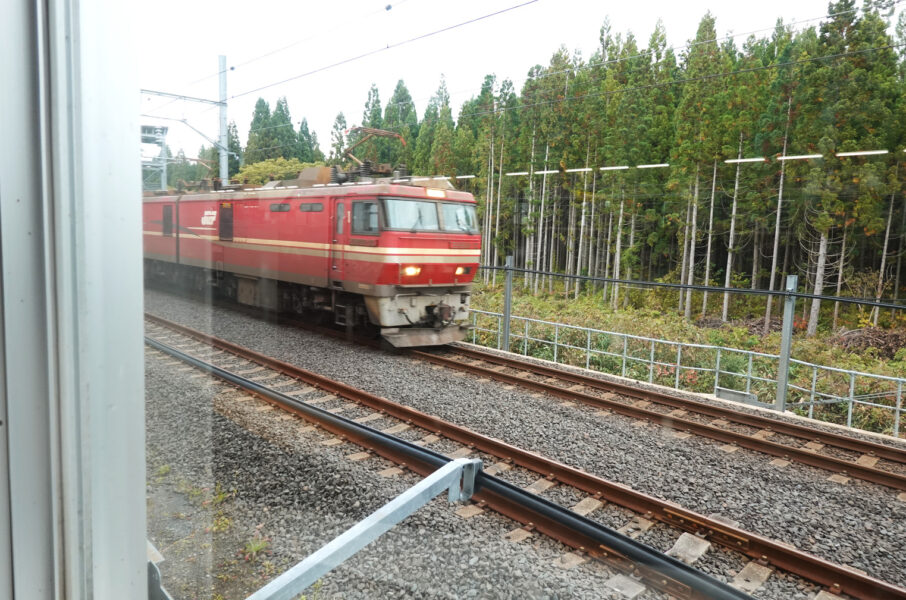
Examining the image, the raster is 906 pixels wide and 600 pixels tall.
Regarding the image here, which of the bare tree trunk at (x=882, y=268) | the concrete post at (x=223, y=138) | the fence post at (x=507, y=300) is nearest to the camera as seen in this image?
the concrete post at (x=223, y=138)

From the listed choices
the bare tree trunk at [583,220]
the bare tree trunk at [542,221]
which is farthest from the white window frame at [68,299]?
the bare tree trunk at [583,220]

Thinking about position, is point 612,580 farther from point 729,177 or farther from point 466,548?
point 729,177

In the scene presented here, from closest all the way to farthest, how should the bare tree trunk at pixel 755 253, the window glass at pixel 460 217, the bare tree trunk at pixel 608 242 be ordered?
1. the window glass at pixel 460 217
2. the bare tree trunk at pixel 755 253
3. the bare tree trunk at pixel 608 242

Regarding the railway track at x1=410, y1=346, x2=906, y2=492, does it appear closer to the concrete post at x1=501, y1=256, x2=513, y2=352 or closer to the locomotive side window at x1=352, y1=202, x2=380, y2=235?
the concrete post at x1=501, y1=256, x2=513, y2=352

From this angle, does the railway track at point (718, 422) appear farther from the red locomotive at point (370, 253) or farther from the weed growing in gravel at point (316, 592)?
the weed growing in gravel at point (316, 592)

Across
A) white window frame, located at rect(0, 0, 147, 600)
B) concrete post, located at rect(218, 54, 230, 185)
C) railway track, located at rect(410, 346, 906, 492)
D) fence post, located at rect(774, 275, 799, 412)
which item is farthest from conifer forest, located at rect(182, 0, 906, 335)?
white window frame, located at rect(0, 0, 147, 600)

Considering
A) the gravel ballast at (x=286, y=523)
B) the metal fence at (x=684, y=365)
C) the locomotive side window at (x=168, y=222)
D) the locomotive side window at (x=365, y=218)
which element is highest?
the locomotive side window at (x=365, y=218)

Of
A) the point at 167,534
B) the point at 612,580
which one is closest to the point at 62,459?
the point at 167,534

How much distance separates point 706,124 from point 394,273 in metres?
4.37

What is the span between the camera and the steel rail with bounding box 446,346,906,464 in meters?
3.82

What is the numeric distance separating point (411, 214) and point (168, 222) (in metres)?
4.81

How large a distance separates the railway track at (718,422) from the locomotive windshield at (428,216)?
138 cm

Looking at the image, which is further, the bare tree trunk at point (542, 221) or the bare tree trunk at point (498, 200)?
the bare tree trunk at point (542, 221)

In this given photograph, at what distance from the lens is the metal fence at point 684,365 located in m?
5.53
